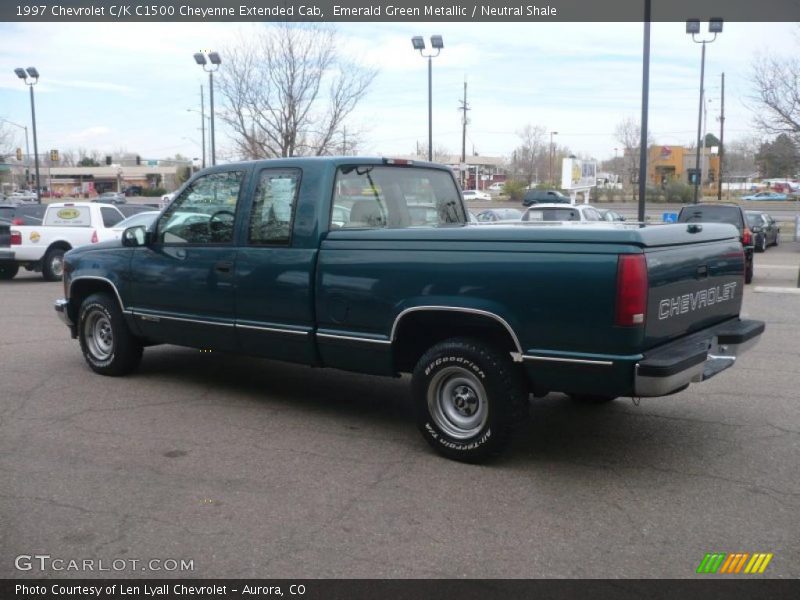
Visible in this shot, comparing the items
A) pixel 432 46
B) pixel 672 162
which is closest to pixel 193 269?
pixel 432 46

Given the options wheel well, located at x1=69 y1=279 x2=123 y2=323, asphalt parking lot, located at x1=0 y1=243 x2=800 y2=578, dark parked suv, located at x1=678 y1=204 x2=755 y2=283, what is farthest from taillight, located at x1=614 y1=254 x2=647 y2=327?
dark parked suv, located at x1=678 y1=204 x2=755 y2=283

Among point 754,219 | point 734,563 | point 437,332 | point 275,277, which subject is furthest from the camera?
point 754,219

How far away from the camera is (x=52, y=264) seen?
18000 mm

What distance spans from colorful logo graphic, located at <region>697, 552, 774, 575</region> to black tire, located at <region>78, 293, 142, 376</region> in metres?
5.59

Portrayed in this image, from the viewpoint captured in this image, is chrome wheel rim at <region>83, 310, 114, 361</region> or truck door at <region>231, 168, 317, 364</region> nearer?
truck door at <region>231, 168, 317, 364</region>

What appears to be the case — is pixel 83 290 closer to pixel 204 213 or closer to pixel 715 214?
pixel 204 213

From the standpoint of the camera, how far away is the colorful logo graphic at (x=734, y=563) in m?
3.81

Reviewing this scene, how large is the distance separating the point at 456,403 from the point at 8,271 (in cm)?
1654

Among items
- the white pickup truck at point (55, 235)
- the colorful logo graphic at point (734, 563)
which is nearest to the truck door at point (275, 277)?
the colorful logo graphic at point (734, 563)

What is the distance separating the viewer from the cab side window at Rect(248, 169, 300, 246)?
245 inches

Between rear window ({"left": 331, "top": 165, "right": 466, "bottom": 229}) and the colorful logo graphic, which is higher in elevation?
rear window ({"left": 331, "top": 165, "right": 466, "bottom": 229})

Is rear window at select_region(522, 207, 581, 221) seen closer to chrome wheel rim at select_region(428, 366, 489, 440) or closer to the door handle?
the door handle
